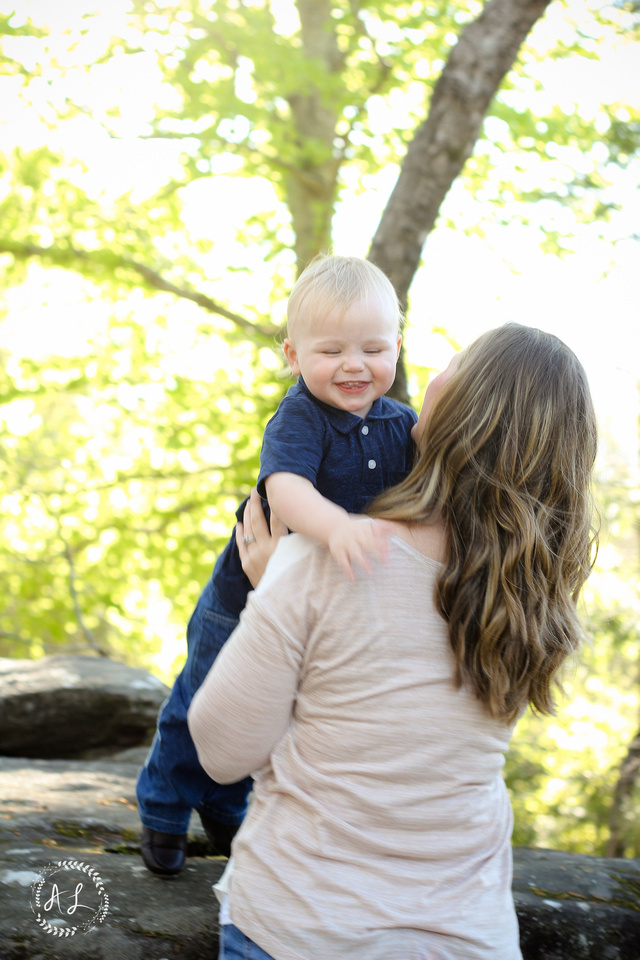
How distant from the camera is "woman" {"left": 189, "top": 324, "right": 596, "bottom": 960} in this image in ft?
4.15

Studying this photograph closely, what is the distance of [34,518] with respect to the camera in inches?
262

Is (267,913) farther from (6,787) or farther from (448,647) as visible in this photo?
(6,787)

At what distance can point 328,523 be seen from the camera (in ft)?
4.38

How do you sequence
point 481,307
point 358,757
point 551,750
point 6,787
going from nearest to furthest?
point 358,757
point 6,787
point 551,750
point 481,307

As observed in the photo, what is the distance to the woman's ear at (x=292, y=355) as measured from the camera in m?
1.79

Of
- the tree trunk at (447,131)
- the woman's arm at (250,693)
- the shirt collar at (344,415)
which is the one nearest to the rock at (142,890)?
the woman's arm at (250,693)

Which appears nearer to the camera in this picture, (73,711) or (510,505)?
(510,505)

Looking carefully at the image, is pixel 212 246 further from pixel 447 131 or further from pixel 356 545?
pixel 356 545

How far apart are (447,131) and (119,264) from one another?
367 cm

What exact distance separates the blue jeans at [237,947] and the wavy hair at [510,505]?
0.57 metres

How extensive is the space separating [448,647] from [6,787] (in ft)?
5.70

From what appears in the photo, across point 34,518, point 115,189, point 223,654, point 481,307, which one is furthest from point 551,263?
point 223,654

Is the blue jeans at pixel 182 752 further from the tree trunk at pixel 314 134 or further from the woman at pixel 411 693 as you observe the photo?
the tree trunk at pixel 314 134

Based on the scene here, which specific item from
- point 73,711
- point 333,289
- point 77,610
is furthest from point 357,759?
point 77,610
